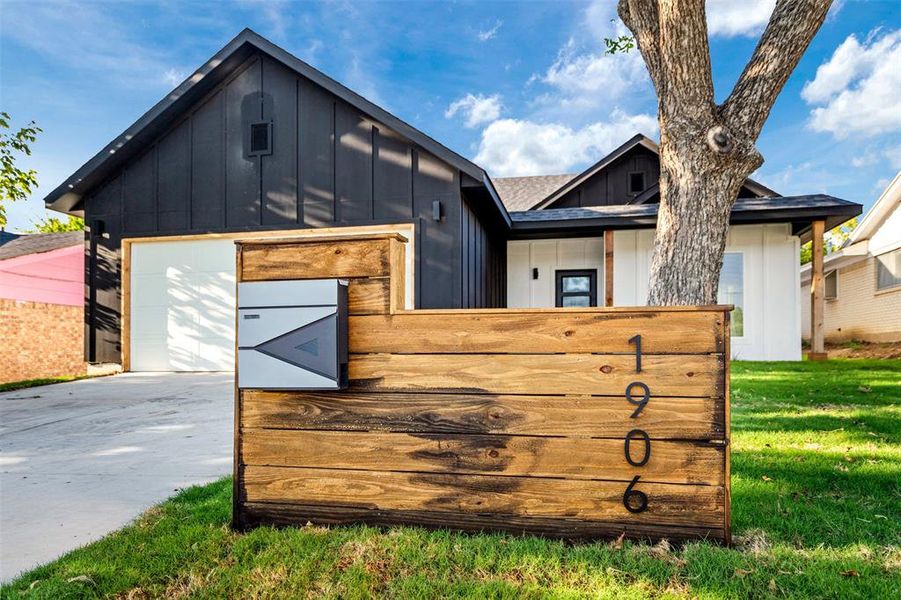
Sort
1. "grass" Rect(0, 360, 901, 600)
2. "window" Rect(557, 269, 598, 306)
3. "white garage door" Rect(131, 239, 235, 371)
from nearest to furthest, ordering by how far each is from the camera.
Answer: "grass" Rect(0, 360, 901, 600) < "white garage door" Rect(131, 239, 235, 371) < "window" Rect(557, 269, 598, 306)

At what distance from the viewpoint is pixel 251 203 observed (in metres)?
7.67

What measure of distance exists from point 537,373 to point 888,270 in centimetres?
1542

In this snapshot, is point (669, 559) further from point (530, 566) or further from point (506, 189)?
point (506, 189)

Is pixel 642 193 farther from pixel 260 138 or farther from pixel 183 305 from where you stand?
pixel 183 305

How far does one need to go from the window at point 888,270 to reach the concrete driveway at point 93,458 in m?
15.4

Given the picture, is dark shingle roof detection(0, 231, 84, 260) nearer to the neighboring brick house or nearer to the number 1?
the neighboring brick house

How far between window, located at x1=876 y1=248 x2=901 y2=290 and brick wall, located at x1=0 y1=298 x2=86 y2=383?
1957 cm

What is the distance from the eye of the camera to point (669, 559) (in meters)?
1.75

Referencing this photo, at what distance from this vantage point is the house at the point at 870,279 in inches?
487

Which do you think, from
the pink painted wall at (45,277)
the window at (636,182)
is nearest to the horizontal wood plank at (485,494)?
the window at (636,182)

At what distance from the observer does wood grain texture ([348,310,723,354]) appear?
1.87 metres

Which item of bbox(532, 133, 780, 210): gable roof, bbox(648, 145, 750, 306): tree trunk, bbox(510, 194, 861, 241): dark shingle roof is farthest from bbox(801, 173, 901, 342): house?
bbox(648, 145, 750, 306): tree trunk

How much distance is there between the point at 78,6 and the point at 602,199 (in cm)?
1116

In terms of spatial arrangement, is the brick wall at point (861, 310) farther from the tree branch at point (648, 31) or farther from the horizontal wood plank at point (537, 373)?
the horizontal wood plank at point (537, 373)
